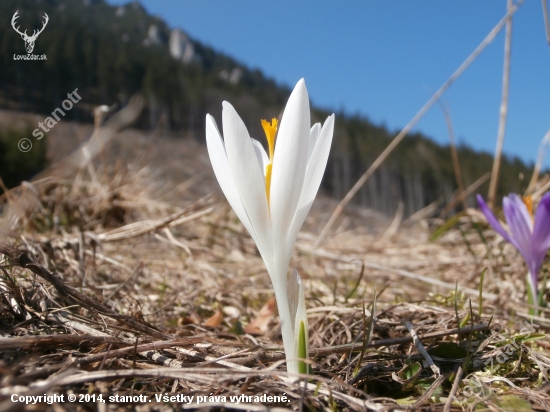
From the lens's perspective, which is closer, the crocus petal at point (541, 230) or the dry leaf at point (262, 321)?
the crocus petal at point (541, 230)

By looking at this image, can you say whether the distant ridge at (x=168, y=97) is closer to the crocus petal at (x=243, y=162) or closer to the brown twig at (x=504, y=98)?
the brown twig at (x=504, y=98)

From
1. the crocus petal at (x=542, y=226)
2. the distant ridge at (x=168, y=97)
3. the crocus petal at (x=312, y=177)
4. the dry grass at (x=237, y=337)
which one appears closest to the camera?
the dry grass at (x=237, y=337)

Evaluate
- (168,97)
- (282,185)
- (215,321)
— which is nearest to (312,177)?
(282,185)

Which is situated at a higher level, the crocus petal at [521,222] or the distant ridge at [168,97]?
the distant ridge at [168,97]

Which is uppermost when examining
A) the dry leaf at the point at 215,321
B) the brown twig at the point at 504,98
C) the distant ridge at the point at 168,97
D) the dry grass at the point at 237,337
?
the distant ridge at the point at 168,97

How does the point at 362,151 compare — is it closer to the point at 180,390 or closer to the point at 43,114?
the point at 43,114

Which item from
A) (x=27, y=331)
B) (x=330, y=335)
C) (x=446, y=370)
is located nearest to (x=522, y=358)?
(x=446, y=370)

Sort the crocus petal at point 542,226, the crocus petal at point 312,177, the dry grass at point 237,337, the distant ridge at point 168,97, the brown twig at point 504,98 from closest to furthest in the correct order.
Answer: the dry grass at point 237,337 < the crocus petal at point 312,177 < the crocus petal at point 542,226 < the brown twig at point 504,98 < the distant ridge at point 168,97

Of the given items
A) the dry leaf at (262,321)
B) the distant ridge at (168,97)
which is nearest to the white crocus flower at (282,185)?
the dry leaf at (262,321)
